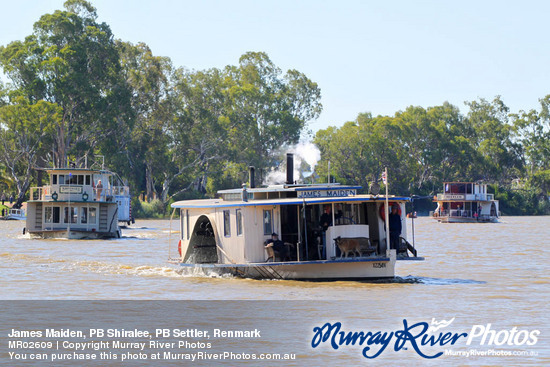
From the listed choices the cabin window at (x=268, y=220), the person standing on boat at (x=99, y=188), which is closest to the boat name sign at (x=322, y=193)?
the cabin window at (x=268, y=220)

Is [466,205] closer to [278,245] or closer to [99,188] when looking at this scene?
[99,188]

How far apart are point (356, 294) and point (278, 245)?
3362 millimetres

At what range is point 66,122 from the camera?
289ft

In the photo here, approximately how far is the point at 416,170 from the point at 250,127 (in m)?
25.6

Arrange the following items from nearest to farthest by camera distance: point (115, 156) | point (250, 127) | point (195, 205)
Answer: point (195, 205) < point (115, 156) < point (250, 127)

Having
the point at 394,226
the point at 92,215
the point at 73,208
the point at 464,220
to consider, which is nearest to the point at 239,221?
the point at 394,226

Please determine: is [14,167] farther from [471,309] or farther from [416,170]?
[471,309]

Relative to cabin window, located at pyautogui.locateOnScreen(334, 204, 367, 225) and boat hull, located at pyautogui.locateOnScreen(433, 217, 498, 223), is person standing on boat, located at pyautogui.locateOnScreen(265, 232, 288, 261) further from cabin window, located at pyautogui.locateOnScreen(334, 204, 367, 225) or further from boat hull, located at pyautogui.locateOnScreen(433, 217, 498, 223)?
boat hull, located at pyautogui.locateOnScreen(433, 217, 498, 223)

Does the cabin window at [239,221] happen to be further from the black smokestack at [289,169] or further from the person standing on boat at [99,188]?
the person standing on boat at [99,188]

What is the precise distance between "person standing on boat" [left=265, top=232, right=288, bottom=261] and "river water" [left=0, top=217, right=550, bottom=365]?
0.87 metres

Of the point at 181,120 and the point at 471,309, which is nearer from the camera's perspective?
the point at 471,309

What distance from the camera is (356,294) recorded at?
2270 cm

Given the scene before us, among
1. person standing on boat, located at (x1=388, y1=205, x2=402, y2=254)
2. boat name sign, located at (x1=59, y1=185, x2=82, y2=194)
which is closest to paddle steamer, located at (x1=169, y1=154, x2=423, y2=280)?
person standing on boat, located at (x1=388, y1=205, x2=402, y2=254)

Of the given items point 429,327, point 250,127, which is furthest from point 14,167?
point 429,327
